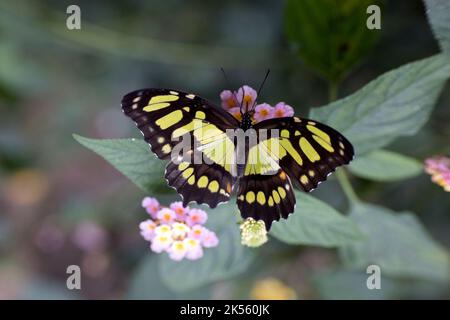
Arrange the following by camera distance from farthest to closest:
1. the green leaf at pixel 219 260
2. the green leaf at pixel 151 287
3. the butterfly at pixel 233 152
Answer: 1. the green leaf at pixel 151 287
2. the green leaf at pixel 219 260
3. the butterfly at pixel 233 152

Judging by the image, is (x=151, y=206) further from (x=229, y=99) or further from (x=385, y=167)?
(x=385, y=167)

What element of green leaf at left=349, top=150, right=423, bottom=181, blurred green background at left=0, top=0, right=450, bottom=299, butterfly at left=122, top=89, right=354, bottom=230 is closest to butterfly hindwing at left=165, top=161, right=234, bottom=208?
butterfly at left=122, top=89, right=354, bottom=230

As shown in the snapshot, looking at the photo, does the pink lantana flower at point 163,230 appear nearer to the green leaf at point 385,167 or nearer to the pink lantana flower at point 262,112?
the pink lantana flower at point 262,112

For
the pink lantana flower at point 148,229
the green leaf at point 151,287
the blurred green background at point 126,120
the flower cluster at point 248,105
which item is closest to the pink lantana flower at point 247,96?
the flower cluster at point 248,105

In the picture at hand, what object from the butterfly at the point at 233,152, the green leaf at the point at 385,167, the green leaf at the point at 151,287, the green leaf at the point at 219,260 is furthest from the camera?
the green leaf at the point at 151,287

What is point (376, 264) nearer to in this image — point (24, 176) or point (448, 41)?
point (448, 41)
